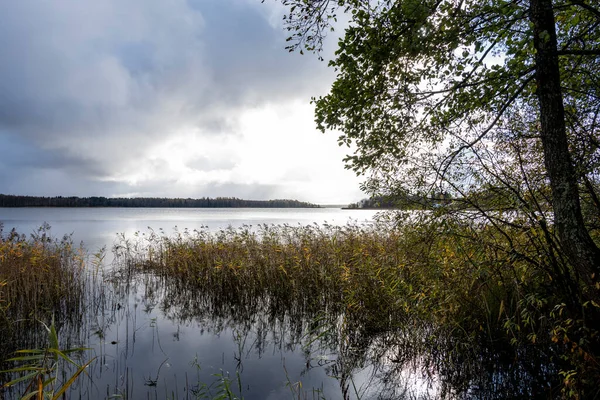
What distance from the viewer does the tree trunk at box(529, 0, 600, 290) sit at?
162 inches

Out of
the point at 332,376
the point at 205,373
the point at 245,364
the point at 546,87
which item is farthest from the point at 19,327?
the point at 546,87

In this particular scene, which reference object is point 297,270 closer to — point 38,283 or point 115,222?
point 38,283

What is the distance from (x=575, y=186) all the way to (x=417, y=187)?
2.01 meters

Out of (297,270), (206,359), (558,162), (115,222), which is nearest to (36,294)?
(206,359)

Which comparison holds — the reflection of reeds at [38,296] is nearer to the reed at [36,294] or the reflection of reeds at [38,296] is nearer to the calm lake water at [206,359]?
the reed at [36,294]

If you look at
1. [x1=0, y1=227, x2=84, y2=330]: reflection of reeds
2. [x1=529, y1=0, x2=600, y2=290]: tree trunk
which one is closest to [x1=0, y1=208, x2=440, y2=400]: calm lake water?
[x1=0, y1=227, x2=84, y2=330]: reflection of reeds

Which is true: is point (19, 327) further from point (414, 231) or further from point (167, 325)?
point (414, 231)

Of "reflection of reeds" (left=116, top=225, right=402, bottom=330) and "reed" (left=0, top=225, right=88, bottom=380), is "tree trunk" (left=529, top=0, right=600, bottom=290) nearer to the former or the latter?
"reflection of reeds" (left=116, top=225, right=402, bottom=330)

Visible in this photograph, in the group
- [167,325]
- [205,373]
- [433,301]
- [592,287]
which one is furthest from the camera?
[167,325]

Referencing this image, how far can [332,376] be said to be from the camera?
590 centimetres

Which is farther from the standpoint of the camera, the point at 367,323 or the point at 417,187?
the point at 367,323

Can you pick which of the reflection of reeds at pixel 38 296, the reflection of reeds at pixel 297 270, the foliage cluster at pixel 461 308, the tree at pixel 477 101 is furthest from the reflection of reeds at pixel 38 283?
the tree at pixel 477 101

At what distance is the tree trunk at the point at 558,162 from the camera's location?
13.5ft

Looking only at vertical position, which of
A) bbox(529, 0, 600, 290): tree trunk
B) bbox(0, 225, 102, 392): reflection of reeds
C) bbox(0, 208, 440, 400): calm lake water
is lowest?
bbox(0, 208, 440, 400): calm lake water
